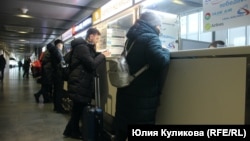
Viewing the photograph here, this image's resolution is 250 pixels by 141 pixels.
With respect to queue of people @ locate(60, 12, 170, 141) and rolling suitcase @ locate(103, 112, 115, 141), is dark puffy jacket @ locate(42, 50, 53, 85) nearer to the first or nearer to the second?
rolling suitcase @ locate(103, 112, 115, 141)

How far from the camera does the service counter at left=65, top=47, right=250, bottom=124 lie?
1328 mm

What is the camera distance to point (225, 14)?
2.60 metres

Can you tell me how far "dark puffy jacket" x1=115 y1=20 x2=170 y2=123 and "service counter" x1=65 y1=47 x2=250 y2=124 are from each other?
0.10 meters

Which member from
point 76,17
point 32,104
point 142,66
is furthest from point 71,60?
point 76,17

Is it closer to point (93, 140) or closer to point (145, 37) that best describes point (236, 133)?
point (145, 37)

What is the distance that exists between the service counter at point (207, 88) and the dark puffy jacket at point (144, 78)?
104 millimetres

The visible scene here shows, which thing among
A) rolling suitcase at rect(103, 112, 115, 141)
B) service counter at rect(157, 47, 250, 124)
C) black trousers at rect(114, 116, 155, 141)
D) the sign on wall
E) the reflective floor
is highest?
the sign on wall

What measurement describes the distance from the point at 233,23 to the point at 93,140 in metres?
1.93

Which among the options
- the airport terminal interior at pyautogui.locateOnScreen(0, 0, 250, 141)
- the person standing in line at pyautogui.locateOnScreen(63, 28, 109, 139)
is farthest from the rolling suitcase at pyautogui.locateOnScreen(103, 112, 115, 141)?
the person standing in line at pyautogui.locateOnScreen(63, 28, 109, 139)

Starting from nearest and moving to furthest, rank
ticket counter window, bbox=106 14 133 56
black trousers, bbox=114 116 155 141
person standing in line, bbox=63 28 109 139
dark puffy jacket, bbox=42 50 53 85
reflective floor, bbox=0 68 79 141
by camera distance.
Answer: black trousers, bbox=114 116 155 141 → person standing in line, bbox=63 28 109 139 → reflective floor, bbox=0 68 79 141 → ticket counter window, bbox=106 14 133 56 → dark puffy jacket, bbox=42 50 53 85

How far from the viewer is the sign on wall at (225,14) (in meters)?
2.42

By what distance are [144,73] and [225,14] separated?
4.50 ft

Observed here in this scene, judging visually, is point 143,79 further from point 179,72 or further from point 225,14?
point 225,14

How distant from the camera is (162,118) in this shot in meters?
1.92
